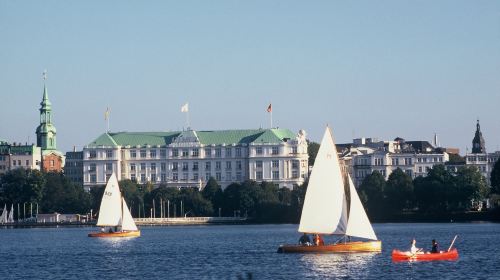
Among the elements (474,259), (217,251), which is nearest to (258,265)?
(474,259)

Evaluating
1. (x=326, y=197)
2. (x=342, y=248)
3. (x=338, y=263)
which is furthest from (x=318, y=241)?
(x=338, y=263)

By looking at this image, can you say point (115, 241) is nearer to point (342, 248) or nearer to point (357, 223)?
point (342, 248)

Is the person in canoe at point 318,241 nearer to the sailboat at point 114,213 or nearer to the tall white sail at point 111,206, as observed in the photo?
the sailboat at point 114,213

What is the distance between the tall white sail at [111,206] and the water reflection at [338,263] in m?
58.7

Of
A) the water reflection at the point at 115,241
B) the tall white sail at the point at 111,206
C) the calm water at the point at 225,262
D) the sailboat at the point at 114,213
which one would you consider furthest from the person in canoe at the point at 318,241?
the tall white sail at the point at 111,206

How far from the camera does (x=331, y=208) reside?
10281 cm

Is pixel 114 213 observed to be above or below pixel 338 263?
above

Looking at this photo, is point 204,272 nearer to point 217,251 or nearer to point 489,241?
point 217,251

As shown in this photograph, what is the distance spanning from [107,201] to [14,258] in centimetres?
4228

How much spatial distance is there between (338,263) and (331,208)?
717 centimetres

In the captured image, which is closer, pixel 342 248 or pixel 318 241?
pixel 342 248

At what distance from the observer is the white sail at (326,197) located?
102438 millimetres

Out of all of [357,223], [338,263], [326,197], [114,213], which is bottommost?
[338,263]

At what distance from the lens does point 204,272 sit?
311ft
